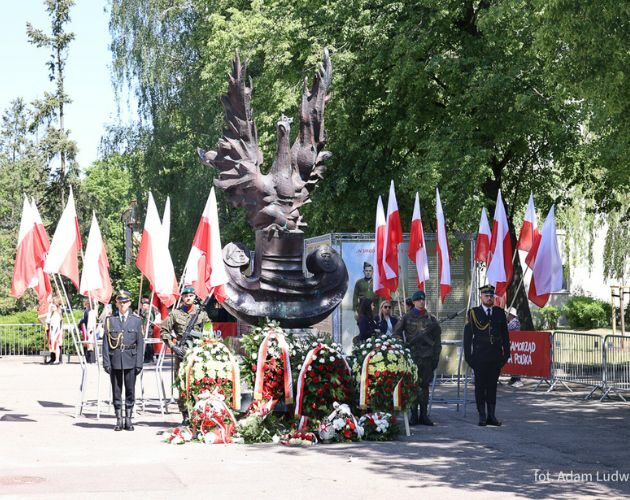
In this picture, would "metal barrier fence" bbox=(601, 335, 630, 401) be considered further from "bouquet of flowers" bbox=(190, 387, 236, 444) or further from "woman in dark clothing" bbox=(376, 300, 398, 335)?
"bouquet of flowers" bbox=(190, 387, 236, 444)

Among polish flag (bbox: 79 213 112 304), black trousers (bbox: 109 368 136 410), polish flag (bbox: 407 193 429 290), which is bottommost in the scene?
black trousers (bbox: 109 368 136 410)

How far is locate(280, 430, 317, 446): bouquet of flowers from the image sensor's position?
14047mm

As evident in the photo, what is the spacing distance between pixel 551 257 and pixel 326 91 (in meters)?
4.69

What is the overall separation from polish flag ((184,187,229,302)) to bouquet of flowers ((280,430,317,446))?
10.7ft

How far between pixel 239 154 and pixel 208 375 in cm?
529

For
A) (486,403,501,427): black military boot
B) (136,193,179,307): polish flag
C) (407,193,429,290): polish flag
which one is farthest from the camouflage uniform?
(486,403,501,427): black military boot

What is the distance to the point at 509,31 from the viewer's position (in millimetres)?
25672

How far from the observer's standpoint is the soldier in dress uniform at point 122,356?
1577 centimetres

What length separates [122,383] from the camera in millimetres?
15906

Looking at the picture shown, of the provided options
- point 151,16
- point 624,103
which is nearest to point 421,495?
point 624,103

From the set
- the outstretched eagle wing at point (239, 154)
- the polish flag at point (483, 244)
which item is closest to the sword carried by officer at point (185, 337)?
the outstretched eagle wing at point (239, 154)

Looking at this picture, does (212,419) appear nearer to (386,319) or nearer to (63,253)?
(63,253)

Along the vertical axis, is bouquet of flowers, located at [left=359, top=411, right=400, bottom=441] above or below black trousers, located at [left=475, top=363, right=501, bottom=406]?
below

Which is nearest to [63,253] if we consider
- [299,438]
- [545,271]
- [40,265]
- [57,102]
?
[40,265]
